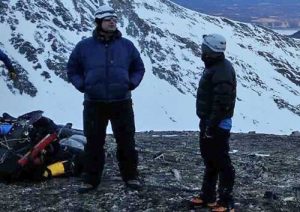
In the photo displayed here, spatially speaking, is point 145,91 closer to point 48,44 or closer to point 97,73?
point 48,44

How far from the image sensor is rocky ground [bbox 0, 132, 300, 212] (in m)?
8.95

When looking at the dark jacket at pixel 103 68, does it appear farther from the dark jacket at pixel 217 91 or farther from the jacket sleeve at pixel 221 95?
the jacket sleeve at pixel 221 95

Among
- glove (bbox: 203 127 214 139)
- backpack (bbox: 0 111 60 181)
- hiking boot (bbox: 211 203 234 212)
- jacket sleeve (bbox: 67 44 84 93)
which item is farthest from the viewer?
backpack (bbox: 0 111 60 181)

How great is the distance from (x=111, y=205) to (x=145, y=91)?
69.1m

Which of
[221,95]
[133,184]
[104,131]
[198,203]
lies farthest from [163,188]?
[221,95]

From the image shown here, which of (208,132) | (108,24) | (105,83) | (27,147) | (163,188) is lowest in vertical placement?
(163,188)

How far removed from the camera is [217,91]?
25.8ft

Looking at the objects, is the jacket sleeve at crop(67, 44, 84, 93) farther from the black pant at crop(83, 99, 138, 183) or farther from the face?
the face

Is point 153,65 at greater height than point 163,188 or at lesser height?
greater

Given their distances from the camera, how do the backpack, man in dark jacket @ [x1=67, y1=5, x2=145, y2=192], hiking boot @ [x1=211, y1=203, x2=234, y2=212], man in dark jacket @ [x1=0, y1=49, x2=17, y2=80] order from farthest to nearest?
man in dark jacket @ [x1=0, y1=49, x2=17, y2=80] < the backpack < man in dark jacket @ [x1=67, y1=5, x2=145, y2=192] < hiking boot @ [x1=211, y1=203, x2=234, y2=212]

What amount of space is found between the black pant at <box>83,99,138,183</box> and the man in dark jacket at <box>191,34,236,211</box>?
4.23ft

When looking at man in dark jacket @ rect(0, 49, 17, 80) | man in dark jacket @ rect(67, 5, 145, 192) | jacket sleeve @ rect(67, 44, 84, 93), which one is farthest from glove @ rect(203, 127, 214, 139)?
man in dark jacket @ rect(0, 49, 17, 80)

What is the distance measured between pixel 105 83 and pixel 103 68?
0.69 feet

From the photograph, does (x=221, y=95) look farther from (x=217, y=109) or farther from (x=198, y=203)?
(x=198, y=203)
